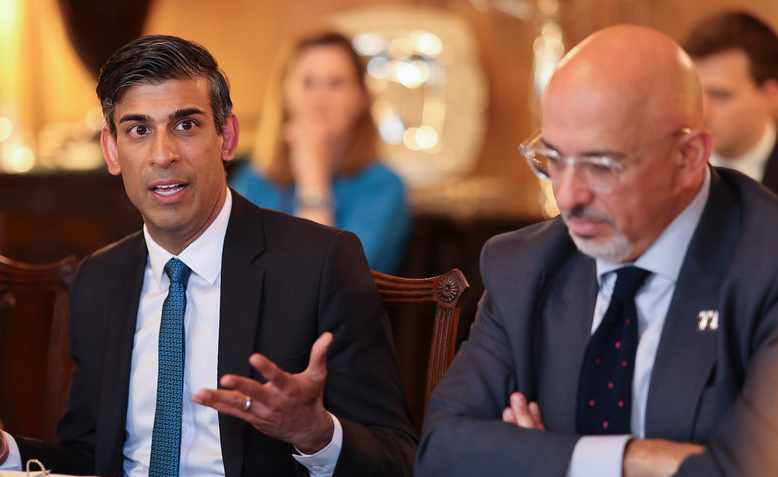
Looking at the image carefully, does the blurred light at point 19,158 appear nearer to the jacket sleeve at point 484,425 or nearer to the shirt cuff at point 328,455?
the shirt cuff at point 328,455

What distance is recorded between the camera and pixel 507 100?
19.0 ft

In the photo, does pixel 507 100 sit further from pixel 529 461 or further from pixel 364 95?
pixel 529 461

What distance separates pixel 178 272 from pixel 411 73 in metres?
3.16

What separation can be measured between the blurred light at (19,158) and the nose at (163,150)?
128 inches

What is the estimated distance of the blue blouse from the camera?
4.38 m

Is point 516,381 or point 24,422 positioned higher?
point 516,381

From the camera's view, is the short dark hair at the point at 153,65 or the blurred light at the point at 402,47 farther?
the blurred light at the point at 402,47

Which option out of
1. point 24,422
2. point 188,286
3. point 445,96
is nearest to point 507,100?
point 445,96

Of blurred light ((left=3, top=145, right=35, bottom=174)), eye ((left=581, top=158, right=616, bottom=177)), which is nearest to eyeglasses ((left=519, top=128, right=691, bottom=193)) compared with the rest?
eye ((left=581, top=158, right=616, bottom=177))

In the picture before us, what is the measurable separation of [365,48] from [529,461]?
3.79 m

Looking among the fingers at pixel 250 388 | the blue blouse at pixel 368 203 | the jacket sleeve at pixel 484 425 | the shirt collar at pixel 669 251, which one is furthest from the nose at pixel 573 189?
the blue blouse at pixel 368 203

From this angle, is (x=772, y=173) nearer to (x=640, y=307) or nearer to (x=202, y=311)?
(x=640, y=307)

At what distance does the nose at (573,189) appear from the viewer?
2000 millimetres

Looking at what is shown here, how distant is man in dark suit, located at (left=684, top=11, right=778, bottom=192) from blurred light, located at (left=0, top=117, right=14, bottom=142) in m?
3.26
